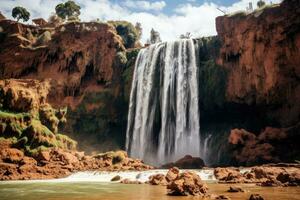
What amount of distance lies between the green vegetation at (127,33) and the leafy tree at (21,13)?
70.1ft

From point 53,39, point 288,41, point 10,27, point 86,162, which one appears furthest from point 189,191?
point 10,27

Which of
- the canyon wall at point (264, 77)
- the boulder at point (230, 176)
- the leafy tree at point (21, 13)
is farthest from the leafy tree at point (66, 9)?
the boulder at point (230, 176)

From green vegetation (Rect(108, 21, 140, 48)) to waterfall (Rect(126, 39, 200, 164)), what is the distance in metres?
12.1

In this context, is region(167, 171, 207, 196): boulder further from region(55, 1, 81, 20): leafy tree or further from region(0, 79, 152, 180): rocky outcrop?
region(55, 1, 81, 20): leafy tree

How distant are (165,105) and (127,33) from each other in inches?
855

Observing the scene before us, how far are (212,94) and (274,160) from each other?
15597mm

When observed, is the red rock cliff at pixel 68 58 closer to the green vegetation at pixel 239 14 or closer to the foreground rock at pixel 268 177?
the green vegetation at pixel 239 14

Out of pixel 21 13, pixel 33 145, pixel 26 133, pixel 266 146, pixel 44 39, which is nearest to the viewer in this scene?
pixel 266 146

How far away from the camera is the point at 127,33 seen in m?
65.0

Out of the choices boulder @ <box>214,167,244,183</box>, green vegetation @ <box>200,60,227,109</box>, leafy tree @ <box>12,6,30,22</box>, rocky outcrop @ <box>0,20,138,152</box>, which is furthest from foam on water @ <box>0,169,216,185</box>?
leafy tree @ <box>12,6,30,22</box>

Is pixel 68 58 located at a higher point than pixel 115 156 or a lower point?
higher

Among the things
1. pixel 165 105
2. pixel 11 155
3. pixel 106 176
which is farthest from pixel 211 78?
pixel 11 155

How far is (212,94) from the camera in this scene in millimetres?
48062

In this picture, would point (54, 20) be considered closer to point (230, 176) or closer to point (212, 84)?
point (212, 84)
